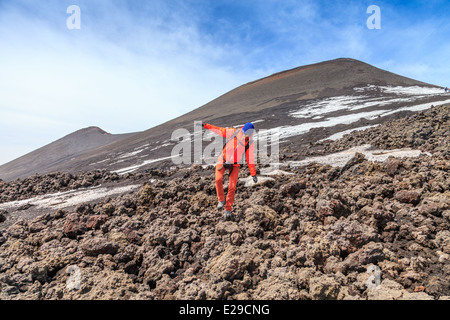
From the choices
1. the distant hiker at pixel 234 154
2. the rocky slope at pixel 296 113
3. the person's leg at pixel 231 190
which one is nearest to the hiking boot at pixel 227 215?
the person's leg at pixel 231 190

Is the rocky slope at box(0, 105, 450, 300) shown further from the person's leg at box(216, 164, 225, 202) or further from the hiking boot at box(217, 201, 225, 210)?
the person's leg at box(216, 164, 225, 202)

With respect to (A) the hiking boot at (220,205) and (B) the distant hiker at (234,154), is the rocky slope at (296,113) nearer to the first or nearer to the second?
(B) the distant hiker at (234,154)

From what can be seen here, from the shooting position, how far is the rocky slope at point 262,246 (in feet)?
7.72

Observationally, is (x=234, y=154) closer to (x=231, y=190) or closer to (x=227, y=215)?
(x=231, y=190)

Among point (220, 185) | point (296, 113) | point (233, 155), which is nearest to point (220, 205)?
point (220, 185)

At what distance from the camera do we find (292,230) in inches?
129

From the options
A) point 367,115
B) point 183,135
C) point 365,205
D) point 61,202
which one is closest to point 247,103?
point 183,135

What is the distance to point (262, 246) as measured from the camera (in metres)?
2.97

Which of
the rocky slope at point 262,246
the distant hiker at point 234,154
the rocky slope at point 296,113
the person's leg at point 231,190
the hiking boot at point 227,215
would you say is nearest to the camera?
the rocky slope at point 262,246

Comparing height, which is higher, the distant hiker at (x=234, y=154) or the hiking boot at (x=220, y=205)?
the distant hiker at (x=234, y=154)

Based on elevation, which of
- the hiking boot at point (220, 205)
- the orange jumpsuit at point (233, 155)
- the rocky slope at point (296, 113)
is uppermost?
the rocky slope at point (296, 113)

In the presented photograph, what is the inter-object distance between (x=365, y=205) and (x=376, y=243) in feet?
3.23

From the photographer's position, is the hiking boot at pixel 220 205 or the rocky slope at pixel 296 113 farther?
the rocky slope at pixel 296 113

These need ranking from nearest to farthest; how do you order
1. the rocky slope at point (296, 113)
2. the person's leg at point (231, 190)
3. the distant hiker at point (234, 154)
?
the person's leg at point (231, 190), the distant hiker at point (234, 154), the rocky slope at point (296, 113)
